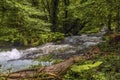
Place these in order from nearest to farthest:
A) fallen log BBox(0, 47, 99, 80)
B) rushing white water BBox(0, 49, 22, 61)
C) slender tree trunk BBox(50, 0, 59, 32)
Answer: fallen log BBox(0, 47, 99, 80), rushing white water BBox(0, 49, 22, 61), slender tree trunk BBox(50, 0, 59, 32)

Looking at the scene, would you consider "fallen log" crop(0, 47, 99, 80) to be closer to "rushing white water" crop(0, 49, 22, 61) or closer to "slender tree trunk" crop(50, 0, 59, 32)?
"rushing white water" crop(0, 49, 22, 61)

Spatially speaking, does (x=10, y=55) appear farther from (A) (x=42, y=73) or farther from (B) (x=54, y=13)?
(B) (x=54, y=13)

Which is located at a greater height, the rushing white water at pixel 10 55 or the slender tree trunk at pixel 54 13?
the slender tree trunk at pixel 54 13

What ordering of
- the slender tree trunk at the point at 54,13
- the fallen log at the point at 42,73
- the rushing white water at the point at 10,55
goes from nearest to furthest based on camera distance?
the fallen log at the point at 42,73, the rushing white water at the point at 10,55, the slender tree trunk at the point at 54,13

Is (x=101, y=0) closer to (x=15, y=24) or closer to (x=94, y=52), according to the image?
(x=94, y=52)

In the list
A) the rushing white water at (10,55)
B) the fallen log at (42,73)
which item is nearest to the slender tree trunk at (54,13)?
the rushing white water at (10,55)

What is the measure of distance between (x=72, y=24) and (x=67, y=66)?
52.2 feet

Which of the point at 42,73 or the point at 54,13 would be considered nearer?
the point at 42,73

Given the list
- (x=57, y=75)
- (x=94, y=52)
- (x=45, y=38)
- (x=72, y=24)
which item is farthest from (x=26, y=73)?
(x=72, y=24)

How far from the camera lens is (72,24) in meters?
24.4

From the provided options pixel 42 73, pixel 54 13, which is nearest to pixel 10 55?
pixel 42 73

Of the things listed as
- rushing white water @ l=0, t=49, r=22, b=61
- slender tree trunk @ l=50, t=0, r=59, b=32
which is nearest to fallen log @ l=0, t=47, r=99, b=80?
rushing white water @ l=0, t=49, r=22, b=61

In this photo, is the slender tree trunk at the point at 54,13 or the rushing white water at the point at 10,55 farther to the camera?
the slender tree trunk at the point at 54,13

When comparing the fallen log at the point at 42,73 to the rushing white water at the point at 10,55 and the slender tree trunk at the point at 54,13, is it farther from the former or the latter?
the slender tree trunk at the point at 54,13
